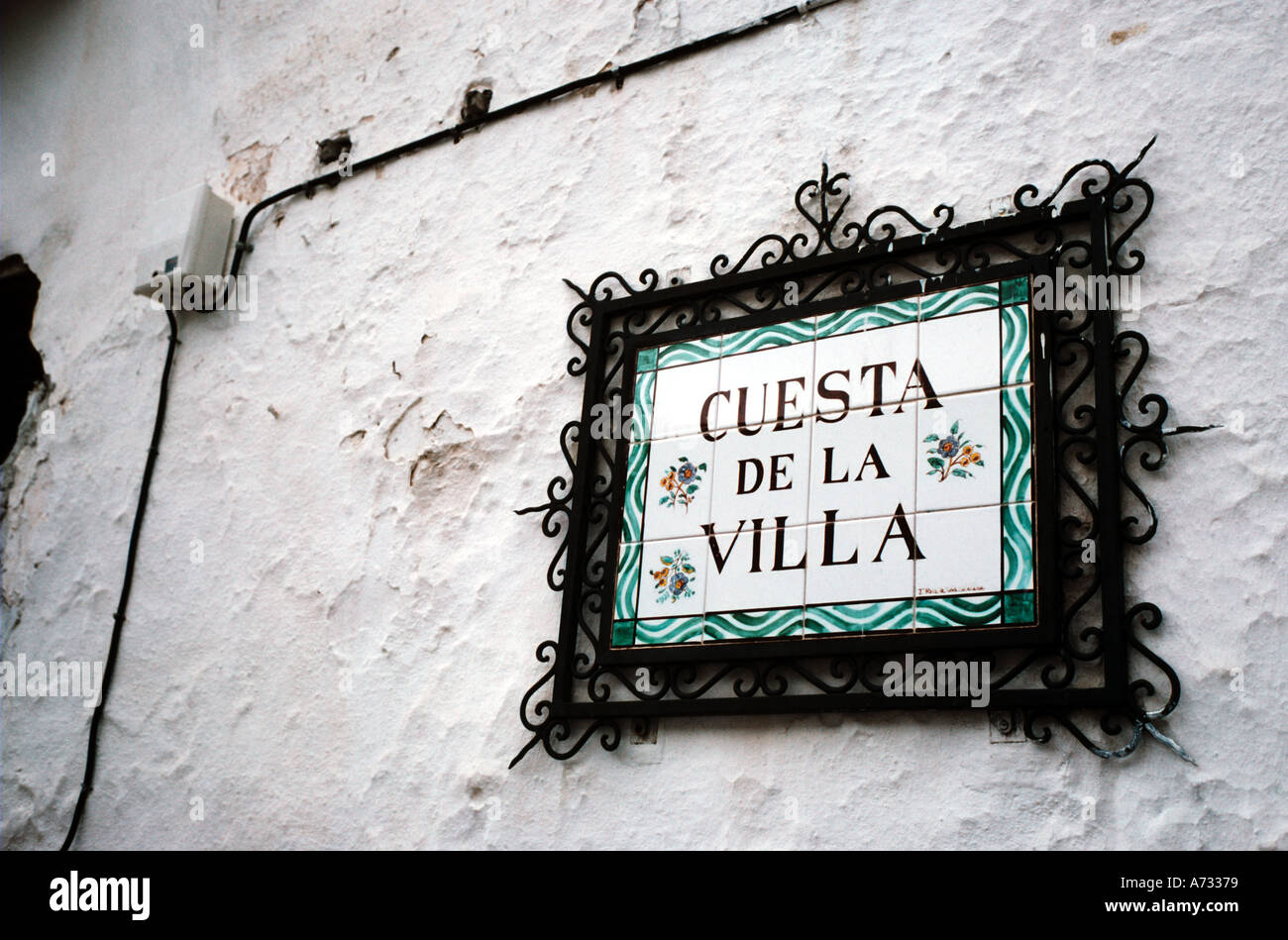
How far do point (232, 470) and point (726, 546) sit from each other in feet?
3.96

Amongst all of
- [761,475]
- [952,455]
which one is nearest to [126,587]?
[761,475]

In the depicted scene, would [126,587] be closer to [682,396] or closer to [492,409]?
[492,409]

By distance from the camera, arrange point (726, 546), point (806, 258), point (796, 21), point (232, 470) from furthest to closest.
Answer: point (232, 470) < point (796, 21) < point (806, 258) < point (726, 546)

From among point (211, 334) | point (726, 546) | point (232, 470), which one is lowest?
point (726, 546)

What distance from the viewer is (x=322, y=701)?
6.58 feet

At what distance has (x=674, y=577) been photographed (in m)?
1.68

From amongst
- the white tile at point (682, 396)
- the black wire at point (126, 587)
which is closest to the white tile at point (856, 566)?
the white tile at point (682, 396)

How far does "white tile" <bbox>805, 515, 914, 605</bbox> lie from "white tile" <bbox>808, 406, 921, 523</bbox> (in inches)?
0.8

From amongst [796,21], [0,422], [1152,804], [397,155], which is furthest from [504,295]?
[0,422]

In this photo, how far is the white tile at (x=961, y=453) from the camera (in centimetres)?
148

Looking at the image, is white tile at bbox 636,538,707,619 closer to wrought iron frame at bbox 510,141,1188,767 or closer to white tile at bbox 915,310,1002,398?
wrought iron frame at bbox 510,141,1188,767

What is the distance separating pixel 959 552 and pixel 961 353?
29cm

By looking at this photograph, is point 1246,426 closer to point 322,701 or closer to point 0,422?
point 322,701

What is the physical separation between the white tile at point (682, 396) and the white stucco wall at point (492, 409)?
193mm
